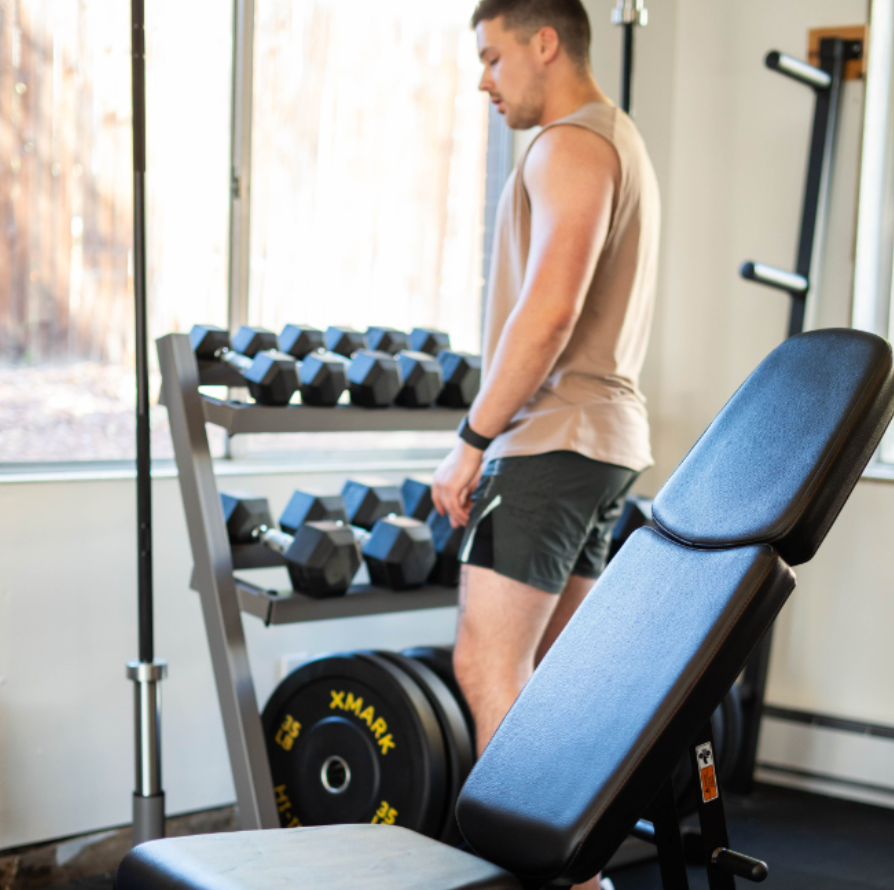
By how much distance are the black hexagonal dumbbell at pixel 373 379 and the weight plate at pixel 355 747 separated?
0.47 meters

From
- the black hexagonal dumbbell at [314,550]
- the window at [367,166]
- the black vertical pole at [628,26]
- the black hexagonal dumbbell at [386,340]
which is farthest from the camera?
the window at [367,166]

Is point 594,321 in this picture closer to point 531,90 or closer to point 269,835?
point 531,90

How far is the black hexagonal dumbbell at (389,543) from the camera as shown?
182 cm

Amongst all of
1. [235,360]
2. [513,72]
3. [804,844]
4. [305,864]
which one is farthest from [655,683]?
[804,844]

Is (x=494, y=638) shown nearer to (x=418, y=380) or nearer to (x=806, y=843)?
(x=418, y=380)

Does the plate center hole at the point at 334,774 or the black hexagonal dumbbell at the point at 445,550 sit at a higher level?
the black hexagonal dumbbell at the point at 445,550

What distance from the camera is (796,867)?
2082 mm

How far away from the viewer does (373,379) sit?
6.12 ft

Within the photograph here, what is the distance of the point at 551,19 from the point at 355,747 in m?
1.27

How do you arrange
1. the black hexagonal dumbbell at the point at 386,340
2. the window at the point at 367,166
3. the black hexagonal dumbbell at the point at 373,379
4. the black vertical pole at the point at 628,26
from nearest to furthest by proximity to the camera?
1. the black hexagonal dumbbell at the point at 373,379
2. the black hexagonal dumbbell at the point at 386,340
3. the black vertical pole at the point at 628,26
4. the window at the point at 367,166

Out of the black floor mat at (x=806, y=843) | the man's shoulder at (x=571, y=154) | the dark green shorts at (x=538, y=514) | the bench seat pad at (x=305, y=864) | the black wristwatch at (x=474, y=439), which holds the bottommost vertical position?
the black floor mat at (x=806, y=843)

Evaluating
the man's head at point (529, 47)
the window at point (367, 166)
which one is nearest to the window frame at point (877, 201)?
the window at point (367, 166)

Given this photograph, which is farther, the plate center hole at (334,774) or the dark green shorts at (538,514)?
the plate center hole at (334,774)

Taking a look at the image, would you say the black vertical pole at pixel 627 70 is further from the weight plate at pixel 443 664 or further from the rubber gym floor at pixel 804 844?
the rubber gym floor at pixel 804 844
